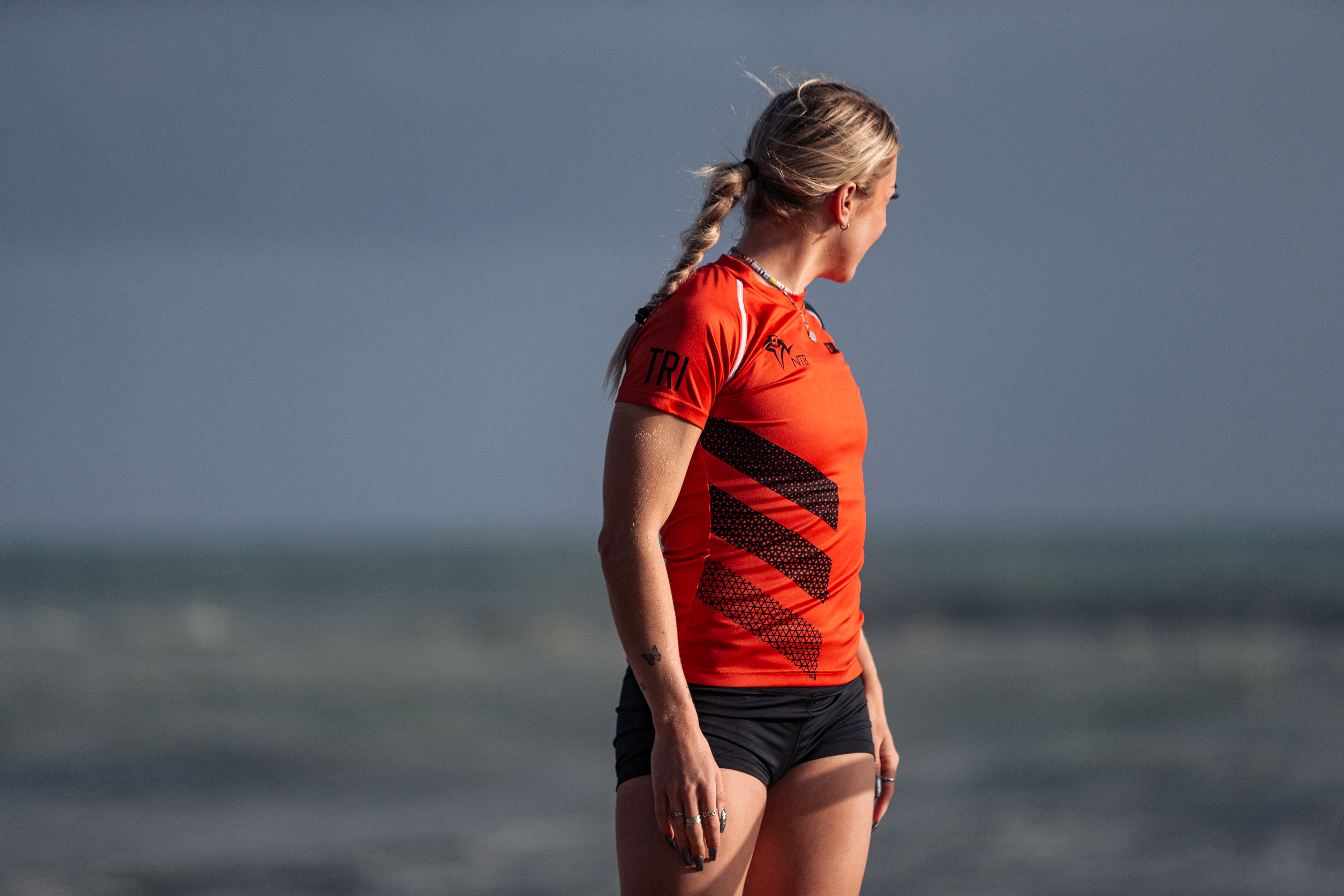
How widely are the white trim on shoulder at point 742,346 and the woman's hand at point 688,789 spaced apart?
51cm

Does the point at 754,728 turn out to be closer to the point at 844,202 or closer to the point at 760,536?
the point at 760,536

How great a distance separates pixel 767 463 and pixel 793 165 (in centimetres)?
49

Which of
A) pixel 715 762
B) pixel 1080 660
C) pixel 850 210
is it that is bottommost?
pixel 1080 660

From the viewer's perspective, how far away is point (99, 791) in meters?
7.19

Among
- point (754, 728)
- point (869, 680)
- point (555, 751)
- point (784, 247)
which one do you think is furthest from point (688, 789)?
point (555, 751)

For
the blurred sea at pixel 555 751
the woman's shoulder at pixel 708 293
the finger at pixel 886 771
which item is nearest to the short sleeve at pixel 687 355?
the woman's shoulder at pixel 708 293

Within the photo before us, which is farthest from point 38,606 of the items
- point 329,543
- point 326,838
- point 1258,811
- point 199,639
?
point 329,543

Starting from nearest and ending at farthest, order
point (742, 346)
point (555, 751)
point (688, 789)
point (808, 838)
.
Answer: point (688, 789), point (742, 346), point (808, 838), point (555, 751)

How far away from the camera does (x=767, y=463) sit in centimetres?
157

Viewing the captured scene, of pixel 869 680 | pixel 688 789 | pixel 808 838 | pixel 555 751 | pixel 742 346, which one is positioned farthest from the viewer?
pixel 555 751

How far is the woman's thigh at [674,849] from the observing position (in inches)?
58.1

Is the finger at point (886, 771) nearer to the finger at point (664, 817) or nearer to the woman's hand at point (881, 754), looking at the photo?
the woman's hand at point (881, 754)

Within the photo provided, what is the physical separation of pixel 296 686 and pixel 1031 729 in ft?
27.6

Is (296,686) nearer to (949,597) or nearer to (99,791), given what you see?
(99,791)
